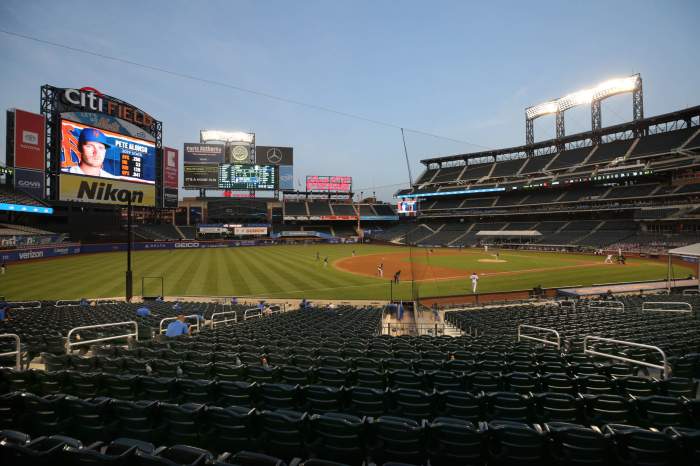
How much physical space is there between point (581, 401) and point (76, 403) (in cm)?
689

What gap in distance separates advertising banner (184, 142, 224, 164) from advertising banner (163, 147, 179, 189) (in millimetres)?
11656

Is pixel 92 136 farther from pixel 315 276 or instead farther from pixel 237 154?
pixel 315 276

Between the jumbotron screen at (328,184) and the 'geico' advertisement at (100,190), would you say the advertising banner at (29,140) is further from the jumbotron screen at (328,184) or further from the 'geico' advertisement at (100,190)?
the jumbotron screen at (328,184)

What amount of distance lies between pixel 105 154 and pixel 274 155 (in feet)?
133

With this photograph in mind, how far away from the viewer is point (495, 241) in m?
72.8

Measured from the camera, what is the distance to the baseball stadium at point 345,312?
160 inches

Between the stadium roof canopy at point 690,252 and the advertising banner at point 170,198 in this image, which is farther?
the advertising banner at point 170,198

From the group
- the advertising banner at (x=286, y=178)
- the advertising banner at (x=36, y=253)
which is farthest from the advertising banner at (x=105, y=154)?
the advertising banner at (x=286, y=178)

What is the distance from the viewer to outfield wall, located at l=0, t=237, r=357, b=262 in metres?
42.1

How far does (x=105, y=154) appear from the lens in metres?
55.1

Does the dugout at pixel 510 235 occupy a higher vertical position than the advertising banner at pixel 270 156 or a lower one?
lower

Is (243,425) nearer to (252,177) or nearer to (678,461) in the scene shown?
(678,461)

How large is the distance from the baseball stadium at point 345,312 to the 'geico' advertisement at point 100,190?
290mm

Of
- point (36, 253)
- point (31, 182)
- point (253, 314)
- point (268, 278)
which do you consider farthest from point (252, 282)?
point (31, 182)
